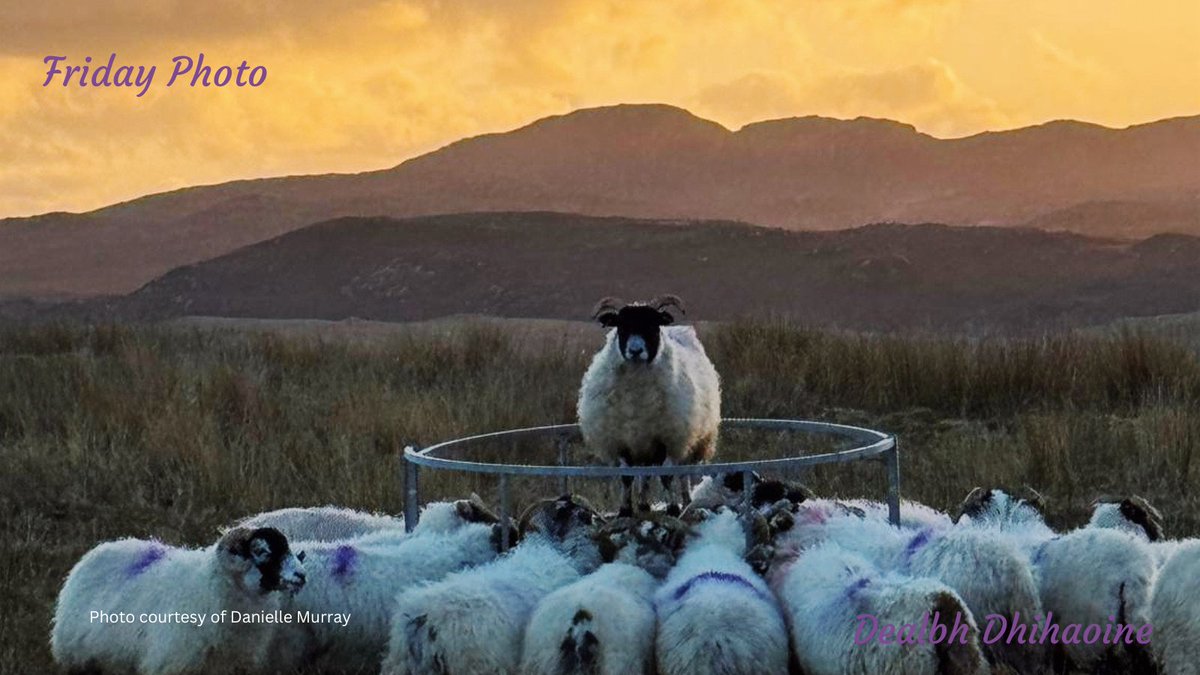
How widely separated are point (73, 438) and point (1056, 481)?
27.5 ft

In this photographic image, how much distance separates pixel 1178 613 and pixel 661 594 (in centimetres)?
222

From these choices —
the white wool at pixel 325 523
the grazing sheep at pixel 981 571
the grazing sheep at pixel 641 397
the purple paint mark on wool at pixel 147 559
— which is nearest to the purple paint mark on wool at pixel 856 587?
the grazing sheep at pixel 981 571

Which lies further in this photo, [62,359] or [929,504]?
[62,359]

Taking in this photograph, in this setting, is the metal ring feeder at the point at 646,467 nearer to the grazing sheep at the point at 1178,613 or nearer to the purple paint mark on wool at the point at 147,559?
the purple paint mark on wool at the point at 147,559

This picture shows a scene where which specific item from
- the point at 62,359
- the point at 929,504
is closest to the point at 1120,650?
the point at 929,504

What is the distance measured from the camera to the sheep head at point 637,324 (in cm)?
859

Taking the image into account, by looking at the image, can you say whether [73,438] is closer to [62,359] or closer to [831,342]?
[62,359]

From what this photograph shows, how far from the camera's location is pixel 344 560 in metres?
7.54

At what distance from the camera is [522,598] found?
6.56 m

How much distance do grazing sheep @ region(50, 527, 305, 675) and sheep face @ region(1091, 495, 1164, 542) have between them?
4.42m

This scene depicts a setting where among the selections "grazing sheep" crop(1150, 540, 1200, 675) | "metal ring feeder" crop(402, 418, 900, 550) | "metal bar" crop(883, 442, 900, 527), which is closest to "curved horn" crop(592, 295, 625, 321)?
"metal ring feeder" crop(402, 418, 900, 550)

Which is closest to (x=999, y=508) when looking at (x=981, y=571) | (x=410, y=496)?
(x=981, y=571)

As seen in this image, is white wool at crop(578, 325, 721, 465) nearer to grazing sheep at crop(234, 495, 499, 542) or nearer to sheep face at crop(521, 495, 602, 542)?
grazing sheep at crop(234, 495, 499, 542)

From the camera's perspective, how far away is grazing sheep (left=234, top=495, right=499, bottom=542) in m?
8.47
